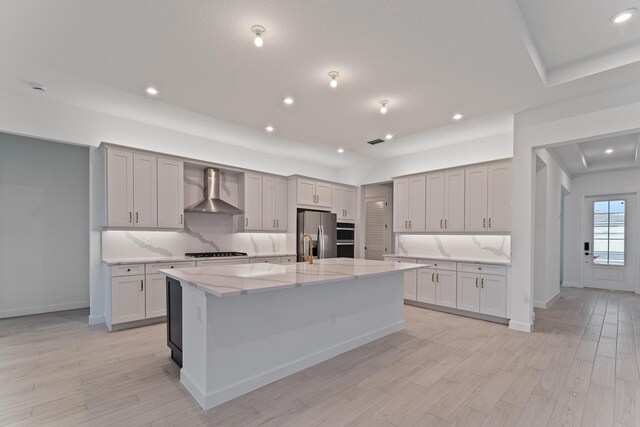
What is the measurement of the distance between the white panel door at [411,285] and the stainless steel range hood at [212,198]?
3327mm

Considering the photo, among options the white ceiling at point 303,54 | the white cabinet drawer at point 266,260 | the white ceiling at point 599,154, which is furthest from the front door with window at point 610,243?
the white cabinet drawer at point 266,260

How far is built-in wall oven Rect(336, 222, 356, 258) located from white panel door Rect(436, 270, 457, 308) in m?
2.33

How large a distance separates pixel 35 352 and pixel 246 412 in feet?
8.97

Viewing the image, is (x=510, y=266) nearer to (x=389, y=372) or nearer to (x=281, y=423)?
(x=389, y=372)

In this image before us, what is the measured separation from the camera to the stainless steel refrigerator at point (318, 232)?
6.20 metres

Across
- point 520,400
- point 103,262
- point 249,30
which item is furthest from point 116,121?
point 520,400

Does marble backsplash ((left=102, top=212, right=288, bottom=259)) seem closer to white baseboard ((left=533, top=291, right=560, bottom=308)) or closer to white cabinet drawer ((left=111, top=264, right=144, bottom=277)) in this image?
white cabinet drawer ((left=111, top=264, right=144, bottom=277))

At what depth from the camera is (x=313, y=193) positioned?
6.48 meters

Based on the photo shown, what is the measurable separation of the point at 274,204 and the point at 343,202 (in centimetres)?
177

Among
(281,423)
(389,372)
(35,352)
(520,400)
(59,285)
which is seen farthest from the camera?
(59,285)

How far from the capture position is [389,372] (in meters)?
2.88

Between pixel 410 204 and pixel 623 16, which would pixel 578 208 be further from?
Result: pixel 623 16

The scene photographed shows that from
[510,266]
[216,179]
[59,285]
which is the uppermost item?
[216,179]

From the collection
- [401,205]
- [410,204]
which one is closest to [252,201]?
[401,205]
